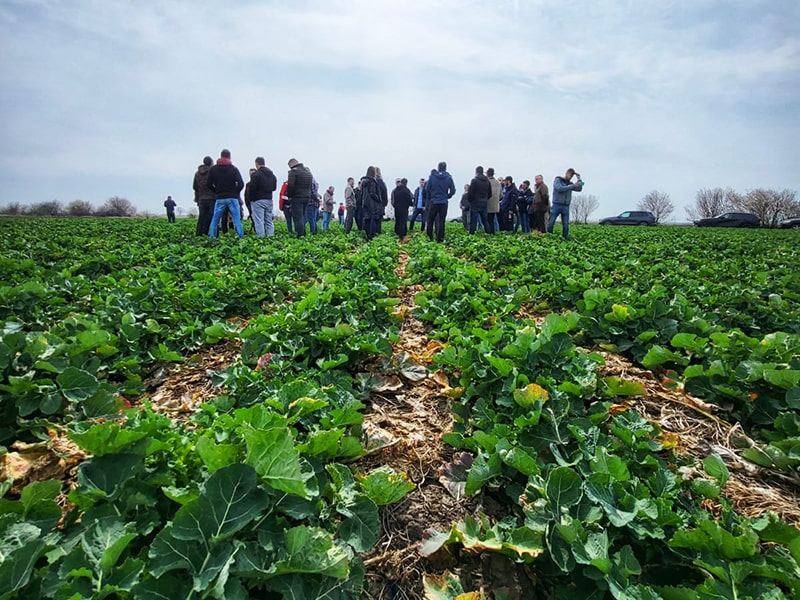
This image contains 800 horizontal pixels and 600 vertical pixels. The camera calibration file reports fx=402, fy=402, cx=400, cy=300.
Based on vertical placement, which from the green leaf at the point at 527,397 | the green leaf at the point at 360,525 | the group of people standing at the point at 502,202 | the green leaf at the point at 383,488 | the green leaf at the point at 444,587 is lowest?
the green leaf at the point at 444,587

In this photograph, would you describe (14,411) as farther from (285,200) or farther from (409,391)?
(285,200)

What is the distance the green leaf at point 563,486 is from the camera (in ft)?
5.43

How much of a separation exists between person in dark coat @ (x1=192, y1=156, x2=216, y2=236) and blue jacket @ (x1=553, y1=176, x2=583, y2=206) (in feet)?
34.8

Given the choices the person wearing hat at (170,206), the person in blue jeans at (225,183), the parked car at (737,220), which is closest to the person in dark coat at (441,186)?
the person in blue jeans at (225,183)

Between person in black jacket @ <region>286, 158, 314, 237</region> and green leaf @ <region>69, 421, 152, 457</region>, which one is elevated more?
person in black jacket @ <region>286, 158, 314, 237</region>

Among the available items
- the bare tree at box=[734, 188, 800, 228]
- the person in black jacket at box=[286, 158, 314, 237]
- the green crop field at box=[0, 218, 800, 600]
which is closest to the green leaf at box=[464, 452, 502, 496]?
the green crop field at box=[0, 218, 800, 600]

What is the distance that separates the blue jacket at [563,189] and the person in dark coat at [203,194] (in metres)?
10.6

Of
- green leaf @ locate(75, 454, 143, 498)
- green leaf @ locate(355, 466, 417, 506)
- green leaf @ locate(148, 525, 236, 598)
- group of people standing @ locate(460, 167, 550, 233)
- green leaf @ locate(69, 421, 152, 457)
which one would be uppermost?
group of people standing @ locate(460, 167, 550, 233)

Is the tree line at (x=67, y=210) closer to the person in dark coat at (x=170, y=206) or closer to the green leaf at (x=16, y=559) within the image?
the person in dark coat at (x=170, y=206)

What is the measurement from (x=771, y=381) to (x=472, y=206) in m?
→ 11.6

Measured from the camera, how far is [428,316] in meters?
4.66

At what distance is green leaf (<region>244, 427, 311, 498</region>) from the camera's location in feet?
4.67

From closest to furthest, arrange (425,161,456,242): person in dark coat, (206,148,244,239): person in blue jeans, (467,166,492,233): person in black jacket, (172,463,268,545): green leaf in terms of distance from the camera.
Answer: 1. (172,463,268,545): green leaf
2. (206,148,244,239): person in blue jeans
3. (425,161,456,242): person in dark coat
4. (467,166,492,233): person in black jacket

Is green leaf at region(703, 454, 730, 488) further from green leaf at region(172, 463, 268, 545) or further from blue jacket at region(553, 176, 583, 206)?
blue jacket at region(553, 176, 583, 206)
